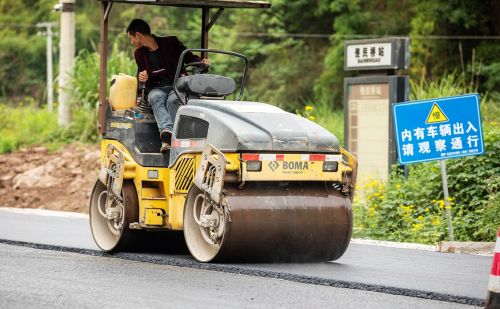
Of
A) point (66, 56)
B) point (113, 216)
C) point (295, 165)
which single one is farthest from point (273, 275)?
point (66, 56)

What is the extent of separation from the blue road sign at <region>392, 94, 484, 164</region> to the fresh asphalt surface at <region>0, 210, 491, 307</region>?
1.42 metres

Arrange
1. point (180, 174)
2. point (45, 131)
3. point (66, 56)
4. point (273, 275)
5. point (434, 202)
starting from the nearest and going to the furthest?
point (273, 275)
point (180, 174)
point (434, 202)
point (66, 56)
point (45, 131)

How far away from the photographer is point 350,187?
10469mm

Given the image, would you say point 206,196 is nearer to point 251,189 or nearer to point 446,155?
point 251,189

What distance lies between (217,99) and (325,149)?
1374 millimetres

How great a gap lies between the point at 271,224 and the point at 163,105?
6.02 feet

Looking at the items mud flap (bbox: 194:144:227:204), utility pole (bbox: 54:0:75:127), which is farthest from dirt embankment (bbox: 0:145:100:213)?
mud flap (bbox: 194:144:227:204)

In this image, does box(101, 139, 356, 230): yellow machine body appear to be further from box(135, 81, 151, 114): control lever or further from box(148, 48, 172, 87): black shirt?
box(148, 48, 172, 87): black shirt

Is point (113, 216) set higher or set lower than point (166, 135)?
lower

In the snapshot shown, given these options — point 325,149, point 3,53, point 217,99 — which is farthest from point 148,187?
point 3,53

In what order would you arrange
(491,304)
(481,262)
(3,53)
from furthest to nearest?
(3,53) < (481,262) < (491,304)

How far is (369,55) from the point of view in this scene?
16.1 m

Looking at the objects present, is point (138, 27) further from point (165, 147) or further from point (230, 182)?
point (230, 182)

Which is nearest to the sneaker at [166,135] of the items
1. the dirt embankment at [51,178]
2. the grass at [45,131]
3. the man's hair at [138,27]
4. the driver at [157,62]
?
the driver at [157,62]
